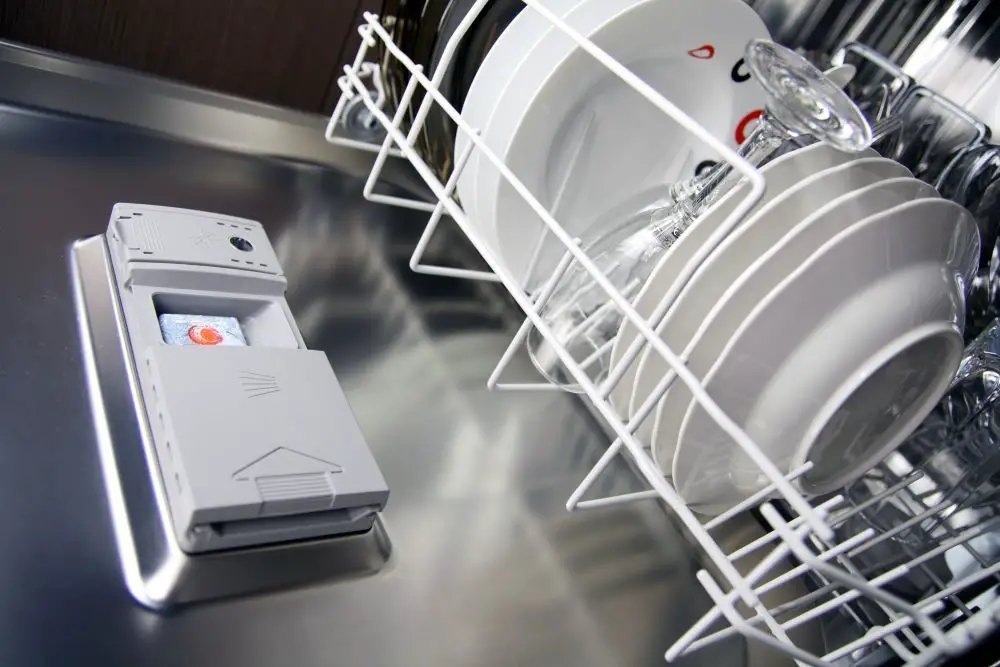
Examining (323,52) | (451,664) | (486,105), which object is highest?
(486,105)

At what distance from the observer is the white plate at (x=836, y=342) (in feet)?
1.41

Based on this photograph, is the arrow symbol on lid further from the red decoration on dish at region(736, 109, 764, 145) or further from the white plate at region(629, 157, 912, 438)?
the red decoration on dish at region(736, 109, 764, 145)

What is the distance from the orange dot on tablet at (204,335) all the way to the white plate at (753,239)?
32 cm

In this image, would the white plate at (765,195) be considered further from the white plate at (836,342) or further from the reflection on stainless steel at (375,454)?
the reflection on stainless steel at (375,454)

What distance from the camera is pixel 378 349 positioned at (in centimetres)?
66

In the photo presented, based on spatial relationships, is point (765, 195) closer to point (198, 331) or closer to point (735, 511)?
point (735, 511)

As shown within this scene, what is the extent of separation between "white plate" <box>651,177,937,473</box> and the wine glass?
3cm

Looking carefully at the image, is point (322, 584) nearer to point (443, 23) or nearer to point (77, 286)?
point (77, 286)

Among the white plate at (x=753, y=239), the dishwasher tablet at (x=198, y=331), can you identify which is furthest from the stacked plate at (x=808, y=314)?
the dishwasher tablet at (x=198, y=331)

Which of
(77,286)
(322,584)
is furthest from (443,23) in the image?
(322,584)

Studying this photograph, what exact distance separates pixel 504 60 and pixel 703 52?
164mm

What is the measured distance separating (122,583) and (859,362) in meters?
0.44

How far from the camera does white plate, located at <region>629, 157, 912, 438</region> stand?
449mm

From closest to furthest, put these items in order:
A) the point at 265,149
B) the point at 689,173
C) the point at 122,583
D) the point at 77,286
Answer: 1. the point at 122,583
2. the point at 77,286
3. the point at 689,173
4. the point at 265,149
